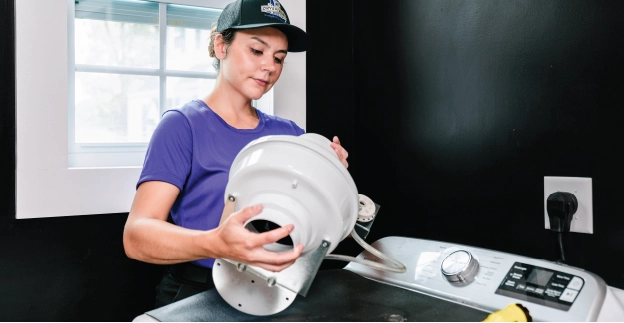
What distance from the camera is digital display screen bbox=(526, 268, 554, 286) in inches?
34.4

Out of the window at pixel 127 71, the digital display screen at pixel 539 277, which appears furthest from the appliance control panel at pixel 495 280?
the window at pixel 127 71

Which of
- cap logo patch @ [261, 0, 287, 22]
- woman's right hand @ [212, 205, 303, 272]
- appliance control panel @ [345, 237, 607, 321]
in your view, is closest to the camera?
woman's right hand @ [212, 205, 303, 272]

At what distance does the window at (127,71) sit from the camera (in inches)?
59.6

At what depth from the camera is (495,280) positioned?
0.92 meters

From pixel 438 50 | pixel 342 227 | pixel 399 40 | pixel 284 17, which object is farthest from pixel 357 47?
pixel 342 227

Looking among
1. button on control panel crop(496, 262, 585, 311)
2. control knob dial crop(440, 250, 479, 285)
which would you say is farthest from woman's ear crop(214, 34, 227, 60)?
button on control panel crop(496, 262, 585, 311)

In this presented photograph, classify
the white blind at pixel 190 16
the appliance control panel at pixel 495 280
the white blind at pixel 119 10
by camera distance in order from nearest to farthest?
the appliance control panel at pixel 495 280, the white blind at pixel 119 10, the white blind at pixel 190 16

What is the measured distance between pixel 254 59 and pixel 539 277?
30.6 inches

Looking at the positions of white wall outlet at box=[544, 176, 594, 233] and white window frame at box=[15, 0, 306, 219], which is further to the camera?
white window frame at box=[15, 0, 306, 219]

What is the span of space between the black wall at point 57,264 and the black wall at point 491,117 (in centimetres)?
87

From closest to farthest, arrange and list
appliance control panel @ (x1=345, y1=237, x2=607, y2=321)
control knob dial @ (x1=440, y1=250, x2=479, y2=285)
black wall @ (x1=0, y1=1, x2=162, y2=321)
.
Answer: appliance control panel @ (x1=345, y1=237, x2=607, y2=321)
control knob dial @ (x1=440, y1=250, x2=479, y2=285)
black wall @ (x1=0, y1=1, x2=162, y2=321)

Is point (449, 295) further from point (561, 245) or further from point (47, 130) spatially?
point (47, 130)

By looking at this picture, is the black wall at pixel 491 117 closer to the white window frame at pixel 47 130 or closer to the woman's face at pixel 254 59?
the woman's face at pixel 254 59

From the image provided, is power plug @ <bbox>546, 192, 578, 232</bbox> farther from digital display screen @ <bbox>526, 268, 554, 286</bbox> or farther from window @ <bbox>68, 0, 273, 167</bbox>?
window @ <bbox>68, 0, 273, 167</bbox>
